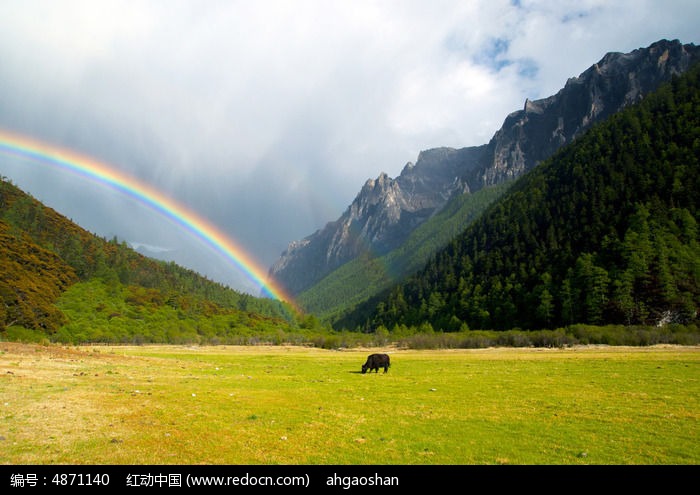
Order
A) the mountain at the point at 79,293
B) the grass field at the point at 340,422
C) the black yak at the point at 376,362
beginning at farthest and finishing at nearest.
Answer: the mountain at the point at 79,293 < the black yak at the point at 376,362 < the grass field at the point at 340,422

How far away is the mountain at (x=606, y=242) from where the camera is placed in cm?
11100

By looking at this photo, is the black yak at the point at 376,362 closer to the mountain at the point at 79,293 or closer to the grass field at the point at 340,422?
the grass field at the point at 340,422

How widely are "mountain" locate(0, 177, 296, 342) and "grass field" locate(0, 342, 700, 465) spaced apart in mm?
80665

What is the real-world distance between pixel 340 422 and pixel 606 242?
147570mm

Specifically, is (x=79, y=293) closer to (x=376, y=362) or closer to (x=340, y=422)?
(x=376, y=362)

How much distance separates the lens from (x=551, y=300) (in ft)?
431

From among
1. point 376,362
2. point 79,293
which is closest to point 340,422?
point 376,362

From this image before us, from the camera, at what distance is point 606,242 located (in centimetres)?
13325

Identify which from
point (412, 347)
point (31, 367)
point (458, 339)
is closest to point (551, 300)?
point (458, 339)

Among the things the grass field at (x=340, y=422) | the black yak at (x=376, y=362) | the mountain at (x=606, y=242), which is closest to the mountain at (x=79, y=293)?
the black yak at (x=376, y=362)

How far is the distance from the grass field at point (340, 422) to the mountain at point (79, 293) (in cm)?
8066

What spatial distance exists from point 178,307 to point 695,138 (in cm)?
21256
